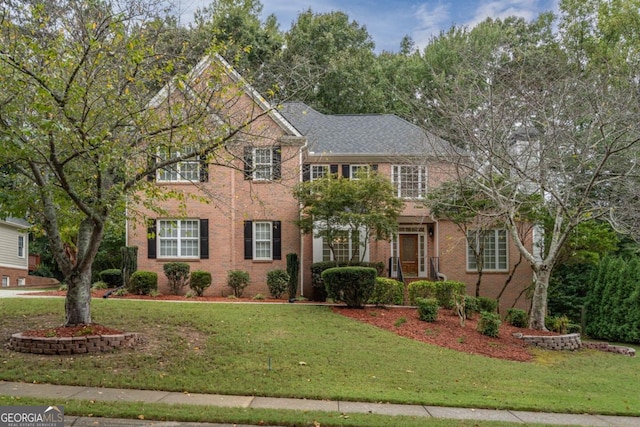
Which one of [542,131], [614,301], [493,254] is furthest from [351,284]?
[614,301]

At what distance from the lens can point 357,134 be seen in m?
22.4

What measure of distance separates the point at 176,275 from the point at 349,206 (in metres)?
6.40

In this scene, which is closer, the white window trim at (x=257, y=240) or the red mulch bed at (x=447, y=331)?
the red mulch bed at (x=447, y=331)

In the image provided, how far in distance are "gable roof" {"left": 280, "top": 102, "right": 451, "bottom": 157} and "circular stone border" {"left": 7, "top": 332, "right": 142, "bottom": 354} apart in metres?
11.6

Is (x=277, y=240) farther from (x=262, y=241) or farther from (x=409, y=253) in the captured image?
(x=409, y=253)

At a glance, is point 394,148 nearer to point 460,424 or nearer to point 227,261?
point 227,261

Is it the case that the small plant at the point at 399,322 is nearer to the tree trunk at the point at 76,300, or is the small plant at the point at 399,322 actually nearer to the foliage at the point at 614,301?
the tree trunk at the point at 76,300

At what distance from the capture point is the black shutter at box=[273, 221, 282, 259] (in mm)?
19297

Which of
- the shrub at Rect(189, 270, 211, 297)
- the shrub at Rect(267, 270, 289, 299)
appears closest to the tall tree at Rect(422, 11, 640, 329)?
the shrub at Rect(267, 270, 289, 299)

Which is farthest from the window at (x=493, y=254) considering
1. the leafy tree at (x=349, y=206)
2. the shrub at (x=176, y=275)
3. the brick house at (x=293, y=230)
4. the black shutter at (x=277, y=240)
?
the shrub at (x=176, y=275)

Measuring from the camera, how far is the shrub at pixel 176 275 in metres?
18.2

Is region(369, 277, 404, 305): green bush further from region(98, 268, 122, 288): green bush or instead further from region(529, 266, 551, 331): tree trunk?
region(98, 268, 122, 288): green bush

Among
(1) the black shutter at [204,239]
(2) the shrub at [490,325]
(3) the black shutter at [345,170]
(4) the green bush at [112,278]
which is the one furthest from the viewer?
(3) the black shutter at [345,170]

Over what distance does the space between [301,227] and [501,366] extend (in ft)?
29.0
